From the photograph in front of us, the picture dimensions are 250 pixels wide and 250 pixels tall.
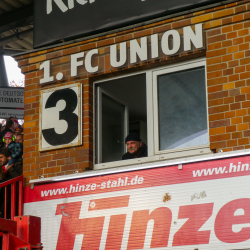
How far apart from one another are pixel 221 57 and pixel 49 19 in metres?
2.91

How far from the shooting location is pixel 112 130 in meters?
7.67

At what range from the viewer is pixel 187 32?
687 cm

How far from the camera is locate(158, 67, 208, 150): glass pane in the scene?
22.0ft

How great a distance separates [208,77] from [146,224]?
6.65 feet

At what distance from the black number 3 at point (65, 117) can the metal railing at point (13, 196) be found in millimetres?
718

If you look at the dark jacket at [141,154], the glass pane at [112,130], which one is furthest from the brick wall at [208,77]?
the dark jacket at [141,154]

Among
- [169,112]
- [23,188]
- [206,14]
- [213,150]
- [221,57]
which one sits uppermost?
[206,14]

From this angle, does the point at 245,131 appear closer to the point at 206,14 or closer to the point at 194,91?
the point at 194,91

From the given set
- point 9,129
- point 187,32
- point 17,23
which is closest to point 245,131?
point 187,32

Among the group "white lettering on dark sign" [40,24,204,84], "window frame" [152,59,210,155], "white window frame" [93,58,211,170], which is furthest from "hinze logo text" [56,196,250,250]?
"white lettering on dark sign" [40,24,204,84]

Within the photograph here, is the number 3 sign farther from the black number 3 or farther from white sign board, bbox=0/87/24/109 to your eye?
white sign board, bbox=0/87/24/109

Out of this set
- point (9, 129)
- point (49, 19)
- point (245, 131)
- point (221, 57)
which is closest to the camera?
point (245, 131)

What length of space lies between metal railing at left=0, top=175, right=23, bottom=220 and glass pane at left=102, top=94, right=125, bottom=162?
126 centimetres

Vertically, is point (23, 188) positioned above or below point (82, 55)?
below
